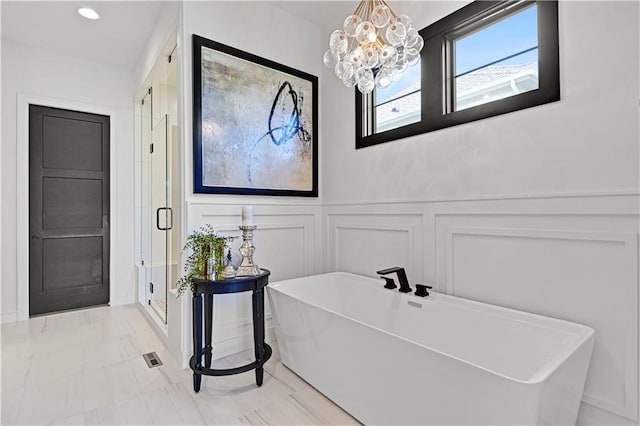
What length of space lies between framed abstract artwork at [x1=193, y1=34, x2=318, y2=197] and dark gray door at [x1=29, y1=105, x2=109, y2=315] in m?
2.11

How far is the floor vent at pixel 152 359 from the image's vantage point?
7.30 feet

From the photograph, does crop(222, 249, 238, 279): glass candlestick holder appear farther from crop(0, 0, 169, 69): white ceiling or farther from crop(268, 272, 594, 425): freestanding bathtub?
crop(0, 0, 169, 69): white ceiling

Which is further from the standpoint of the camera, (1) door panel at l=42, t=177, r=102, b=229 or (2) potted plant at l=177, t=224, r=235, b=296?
(1) door panel at l=42, t=177, r=102, b=229

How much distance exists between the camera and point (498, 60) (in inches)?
74.8

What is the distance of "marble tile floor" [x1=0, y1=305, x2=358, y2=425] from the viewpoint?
1649 millimetres

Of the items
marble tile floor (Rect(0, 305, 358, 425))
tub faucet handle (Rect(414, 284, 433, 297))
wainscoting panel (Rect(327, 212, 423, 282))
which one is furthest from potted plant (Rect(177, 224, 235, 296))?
tub faucet handle (Rect(414, 284, 433, 297))

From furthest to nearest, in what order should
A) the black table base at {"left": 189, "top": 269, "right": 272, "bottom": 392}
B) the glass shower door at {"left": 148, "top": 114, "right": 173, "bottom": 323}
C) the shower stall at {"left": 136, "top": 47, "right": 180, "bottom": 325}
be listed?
the glass shower door at {"left": 148, "top": 114, "right": 173, "bottom": 323} → the shower stall at {"left": 136, "top": 47, "right": 180, "bottom": 325} → the black table base at {"left": 189, "top": 269, "right": 272, "bottom": 392}

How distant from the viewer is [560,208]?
1.55 m

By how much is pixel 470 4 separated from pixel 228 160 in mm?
1880

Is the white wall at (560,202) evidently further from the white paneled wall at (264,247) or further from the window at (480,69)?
the white paneled wall at (264,247)

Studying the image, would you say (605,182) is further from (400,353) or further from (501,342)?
(400,353)

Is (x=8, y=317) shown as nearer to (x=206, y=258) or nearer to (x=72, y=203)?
(x=72, y=203)

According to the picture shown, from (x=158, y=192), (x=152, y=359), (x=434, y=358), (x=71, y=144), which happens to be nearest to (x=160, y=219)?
(x=158, y=192)

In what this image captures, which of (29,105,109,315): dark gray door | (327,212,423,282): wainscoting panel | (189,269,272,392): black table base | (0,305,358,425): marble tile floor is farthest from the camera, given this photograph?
(29,105,109,315): dark gray door
